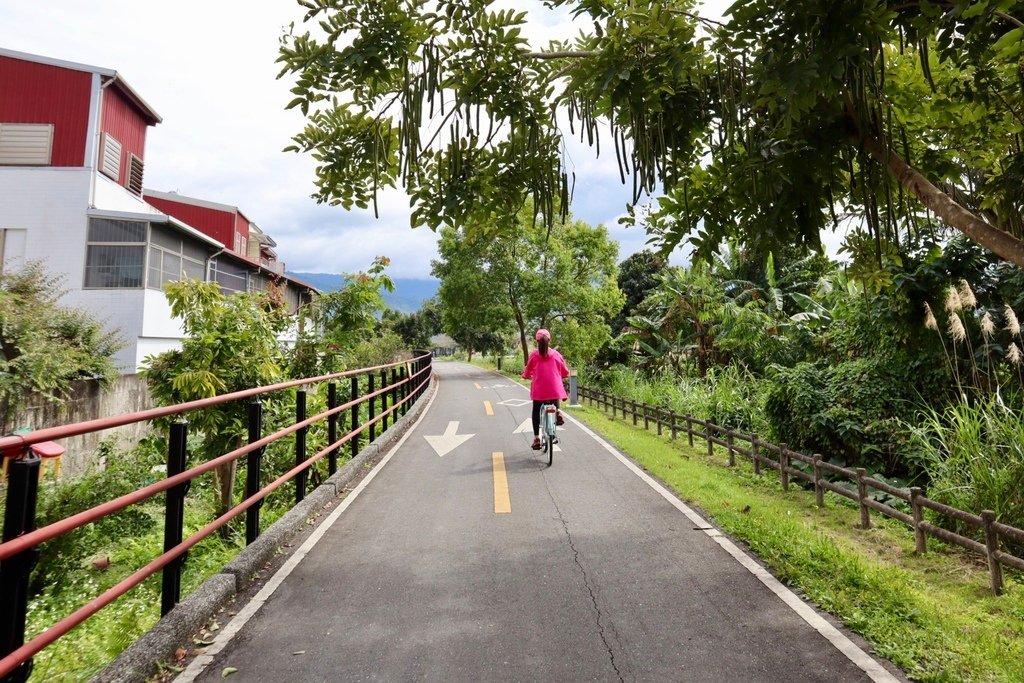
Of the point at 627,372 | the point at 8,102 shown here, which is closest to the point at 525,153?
the point at 8,102

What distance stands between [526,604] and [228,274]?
22047mm

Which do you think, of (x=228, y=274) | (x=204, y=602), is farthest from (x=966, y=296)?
(x=228, y=274)

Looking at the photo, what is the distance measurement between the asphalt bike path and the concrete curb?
20 centimetres

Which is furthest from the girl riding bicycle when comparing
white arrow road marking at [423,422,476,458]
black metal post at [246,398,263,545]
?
black metal post at [246,398,263,545]

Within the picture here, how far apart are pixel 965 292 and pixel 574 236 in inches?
1243

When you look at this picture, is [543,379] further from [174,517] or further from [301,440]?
[174,517]

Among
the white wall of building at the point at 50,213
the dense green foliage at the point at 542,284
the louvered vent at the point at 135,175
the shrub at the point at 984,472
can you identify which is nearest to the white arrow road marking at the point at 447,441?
the shrub at the point at 984,472

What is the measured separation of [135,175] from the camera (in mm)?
20141

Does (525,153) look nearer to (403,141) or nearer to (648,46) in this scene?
(403,141)

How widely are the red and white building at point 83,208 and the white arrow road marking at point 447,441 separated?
900cm

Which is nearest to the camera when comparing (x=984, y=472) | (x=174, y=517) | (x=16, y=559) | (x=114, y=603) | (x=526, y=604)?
(x=16, y=559)

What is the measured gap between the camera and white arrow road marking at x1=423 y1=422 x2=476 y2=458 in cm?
1100

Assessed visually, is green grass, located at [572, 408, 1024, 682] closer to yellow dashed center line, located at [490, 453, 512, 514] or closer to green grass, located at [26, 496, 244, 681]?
yellow dashed center line, located at [490, 453, 512, 514]

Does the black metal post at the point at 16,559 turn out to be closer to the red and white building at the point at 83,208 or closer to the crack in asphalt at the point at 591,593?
the crack in asphalt at the point at 591,593
